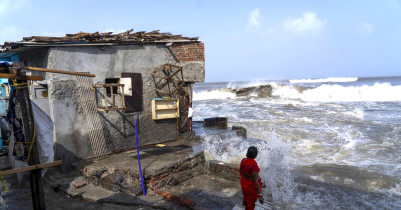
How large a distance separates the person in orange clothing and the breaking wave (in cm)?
3272

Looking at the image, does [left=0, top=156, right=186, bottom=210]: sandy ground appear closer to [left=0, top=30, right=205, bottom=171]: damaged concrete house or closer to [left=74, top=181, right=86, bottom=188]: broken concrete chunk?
[left=74, top=181, right=86, bottom=188]: broken concrete chunk

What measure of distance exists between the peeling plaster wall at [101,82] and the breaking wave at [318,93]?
29.3 m

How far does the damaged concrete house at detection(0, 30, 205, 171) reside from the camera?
7305mm

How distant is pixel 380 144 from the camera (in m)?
12.3

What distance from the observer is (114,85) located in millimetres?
7402

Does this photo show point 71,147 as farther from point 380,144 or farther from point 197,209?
point 380,144

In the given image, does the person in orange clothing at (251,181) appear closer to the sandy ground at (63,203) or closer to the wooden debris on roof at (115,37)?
the sandy ground at (63,203)

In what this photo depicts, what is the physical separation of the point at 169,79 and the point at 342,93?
105ft

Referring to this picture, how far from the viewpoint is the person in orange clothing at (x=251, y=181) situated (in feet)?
14.9

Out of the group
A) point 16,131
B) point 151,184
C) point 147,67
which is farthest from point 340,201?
point 16,131

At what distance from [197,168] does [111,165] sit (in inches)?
85.7

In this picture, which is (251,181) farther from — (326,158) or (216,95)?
(216,95)

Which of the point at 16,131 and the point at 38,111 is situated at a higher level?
the point at 38,111

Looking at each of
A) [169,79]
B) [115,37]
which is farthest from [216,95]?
[115,37]
